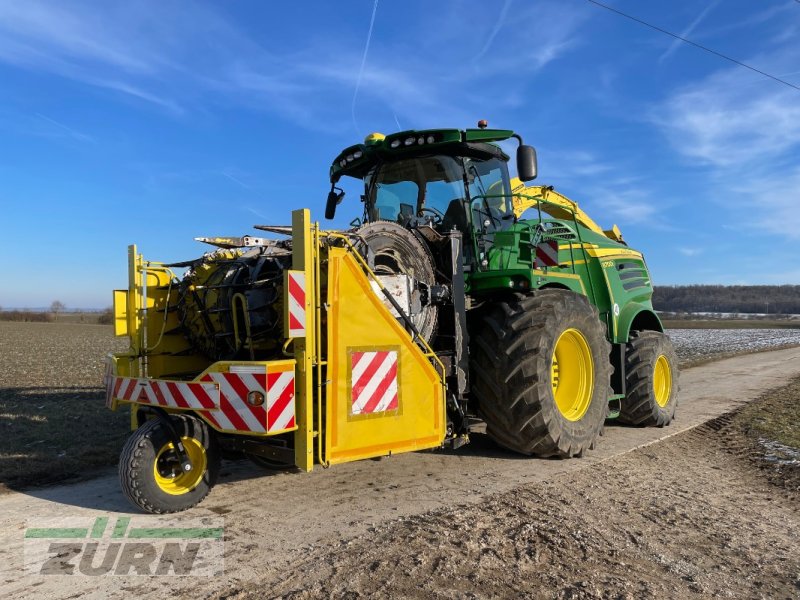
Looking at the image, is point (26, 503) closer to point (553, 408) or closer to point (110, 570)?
point (110, 570)

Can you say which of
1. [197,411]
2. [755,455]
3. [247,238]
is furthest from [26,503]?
[755,455]

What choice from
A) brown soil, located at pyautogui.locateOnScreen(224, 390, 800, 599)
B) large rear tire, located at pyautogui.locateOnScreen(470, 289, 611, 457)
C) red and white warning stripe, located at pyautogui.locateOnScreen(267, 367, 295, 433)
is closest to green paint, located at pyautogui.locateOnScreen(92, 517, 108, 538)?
red and white warning stripe, located at pyautogui.locateOnScreen(267, 367, 295, 433)

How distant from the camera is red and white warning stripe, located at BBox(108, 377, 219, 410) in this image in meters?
4.22

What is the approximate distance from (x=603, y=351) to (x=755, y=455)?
1.94 m

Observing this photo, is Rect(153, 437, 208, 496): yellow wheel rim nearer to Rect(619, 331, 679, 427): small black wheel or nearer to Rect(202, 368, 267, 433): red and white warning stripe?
Rect(202, 368, 267, 433): red and white warning stripe

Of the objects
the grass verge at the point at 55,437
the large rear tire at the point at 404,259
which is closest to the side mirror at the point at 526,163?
the large rear tire at the point at 404,259

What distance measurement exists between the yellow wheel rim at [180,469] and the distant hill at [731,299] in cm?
9580

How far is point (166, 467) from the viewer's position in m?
4.55

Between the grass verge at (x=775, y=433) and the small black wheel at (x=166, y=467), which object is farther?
the grass verge at (x=775, y=433)

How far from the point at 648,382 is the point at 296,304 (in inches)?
224

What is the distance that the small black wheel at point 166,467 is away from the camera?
166 inches

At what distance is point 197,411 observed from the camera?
430 centimetres

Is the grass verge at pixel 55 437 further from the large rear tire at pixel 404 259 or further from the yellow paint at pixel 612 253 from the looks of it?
the yellow paint at pixel 612 253

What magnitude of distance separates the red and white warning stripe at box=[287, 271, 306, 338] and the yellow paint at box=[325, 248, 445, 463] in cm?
24
